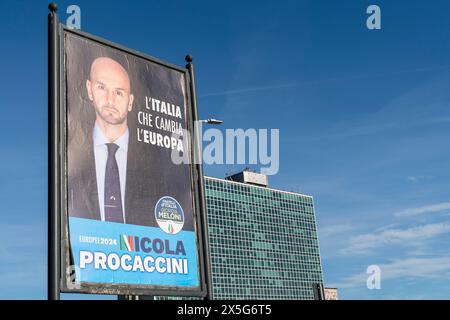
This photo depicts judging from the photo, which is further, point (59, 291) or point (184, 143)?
point (184, 143)

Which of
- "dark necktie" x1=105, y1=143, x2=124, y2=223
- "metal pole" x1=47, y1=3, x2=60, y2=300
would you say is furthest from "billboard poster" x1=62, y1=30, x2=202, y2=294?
"metal pole" x1=47, y1=3, x2=60, y2=300

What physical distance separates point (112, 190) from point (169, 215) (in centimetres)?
247

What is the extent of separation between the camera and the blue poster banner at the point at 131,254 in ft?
56.4

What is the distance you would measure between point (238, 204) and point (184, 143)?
501 ft

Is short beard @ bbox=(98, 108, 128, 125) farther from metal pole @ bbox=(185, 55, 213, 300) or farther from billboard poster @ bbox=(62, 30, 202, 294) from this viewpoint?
metal pole @ bbox=(185, 55, 213, 300)

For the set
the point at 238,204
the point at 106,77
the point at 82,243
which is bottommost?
the point at 82,243

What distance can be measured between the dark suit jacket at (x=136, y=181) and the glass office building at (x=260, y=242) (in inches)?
5540

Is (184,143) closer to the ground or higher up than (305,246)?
closer to the ground

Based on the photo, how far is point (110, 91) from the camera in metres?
19.6

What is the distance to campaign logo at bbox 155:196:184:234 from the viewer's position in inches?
790

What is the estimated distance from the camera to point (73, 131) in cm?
1786

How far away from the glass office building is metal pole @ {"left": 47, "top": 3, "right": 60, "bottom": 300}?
144791 millimetres
